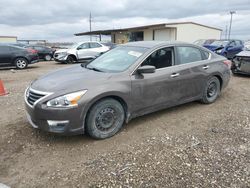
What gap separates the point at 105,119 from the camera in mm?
3463

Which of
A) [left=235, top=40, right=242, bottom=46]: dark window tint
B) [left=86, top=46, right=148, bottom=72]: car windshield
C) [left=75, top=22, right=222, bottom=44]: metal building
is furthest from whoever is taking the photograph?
[left=75, top=22, right=222, bottom=44]: metal building

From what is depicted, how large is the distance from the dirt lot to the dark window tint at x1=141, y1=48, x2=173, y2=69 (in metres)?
1.07

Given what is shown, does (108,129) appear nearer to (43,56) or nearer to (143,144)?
(143,144)

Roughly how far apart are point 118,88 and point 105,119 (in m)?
0.53

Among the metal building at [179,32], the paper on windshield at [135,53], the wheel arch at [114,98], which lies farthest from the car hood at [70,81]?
the metal building at [179,32]

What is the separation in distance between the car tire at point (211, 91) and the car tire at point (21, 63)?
10.7 m

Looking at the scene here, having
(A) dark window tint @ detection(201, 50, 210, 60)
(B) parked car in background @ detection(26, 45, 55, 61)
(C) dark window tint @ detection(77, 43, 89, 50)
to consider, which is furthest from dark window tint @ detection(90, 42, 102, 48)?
(A) dark window tint @ detection(201, 50, 210, 60)

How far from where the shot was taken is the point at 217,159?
2.96 m

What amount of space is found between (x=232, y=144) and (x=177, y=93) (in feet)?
4.51

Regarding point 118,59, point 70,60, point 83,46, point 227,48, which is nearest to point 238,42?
point 227,48

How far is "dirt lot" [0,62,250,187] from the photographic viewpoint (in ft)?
8.46

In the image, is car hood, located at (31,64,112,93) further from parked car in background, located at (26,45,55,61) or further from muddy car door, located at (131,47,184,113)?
parked car in background, located at (26,45,55,61)

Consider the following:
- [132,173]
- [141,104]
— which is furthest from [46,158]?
[141,104]

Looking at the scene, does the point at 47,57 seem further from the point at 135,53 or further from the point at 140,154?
the point at 140,154
